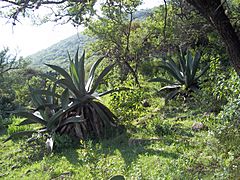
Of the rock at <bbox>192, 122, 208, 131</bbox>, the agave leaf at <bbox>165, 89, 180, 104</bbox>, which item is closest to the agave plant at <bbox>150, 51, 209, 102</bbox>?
the agave leaf at <bbox>165, 89, 180, 104</bbox>

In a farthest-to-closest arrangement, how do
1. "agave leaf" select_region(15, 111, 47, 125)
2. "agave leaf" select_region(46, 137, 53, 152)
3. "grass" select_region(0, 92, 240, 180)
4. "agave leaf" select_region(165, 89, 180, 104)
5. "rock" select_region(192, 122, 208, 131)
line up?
"agave leaf" select_region(165, 89, 180, 104) < "agave leaf" select_region(15, 111, 47, 125) < "agave leaf" select_region(46, 137, 53, 152) < "rock" select_region(192, 122, 208, 131) < "grass" select_region(0, 92, 240, 180)

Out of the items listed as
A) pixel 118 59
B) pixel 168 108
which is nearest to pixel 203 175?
pixel 168 108

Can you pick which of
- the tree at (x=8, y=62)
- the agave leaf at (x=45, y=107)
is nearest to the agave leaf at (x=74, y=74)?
the agave leaf at (x=45, y=107)

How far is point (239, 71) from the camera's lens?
3264 millimetres

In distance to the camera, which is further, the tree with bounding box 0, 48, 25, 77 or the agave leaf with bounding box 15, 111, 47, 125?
the tree with bounding box 0, 48, 25, 77

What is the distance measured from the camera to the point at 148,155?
4613 millimetres

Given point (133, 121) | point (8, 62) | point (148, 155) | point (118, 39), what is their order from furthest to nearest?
point (8, 62)
point (118, 39)
point (133, 121)
point (148, 155)

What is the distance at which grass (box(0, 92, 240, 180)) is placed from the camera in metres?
3.43

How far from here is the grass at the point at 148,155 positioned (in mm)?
3431

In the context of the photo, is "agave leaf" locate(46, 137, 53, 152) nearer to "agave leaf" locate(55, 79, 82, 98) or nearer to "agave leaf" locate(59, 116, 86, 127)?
"agave leaf" locate(59, 116, 86, 127)

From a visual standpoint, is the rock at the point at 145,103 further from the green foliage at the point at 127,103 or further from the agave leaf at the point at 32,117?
the agave leaf at the point at 32,117

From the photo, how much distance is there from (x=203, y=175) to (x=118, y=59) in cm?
796

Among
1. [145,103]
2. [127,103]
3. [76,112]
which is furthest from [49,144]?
[145,103]

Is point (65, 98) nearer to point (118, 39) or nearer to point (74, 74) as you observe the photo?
point (74, 74)
